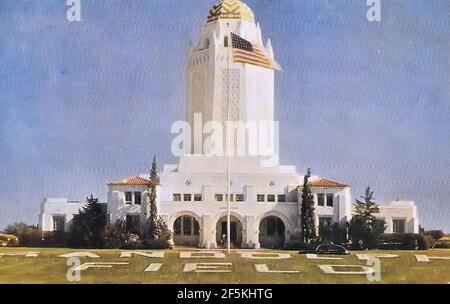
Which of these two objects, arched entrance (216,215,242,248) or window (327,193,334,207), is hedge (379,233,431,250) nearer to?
window (327,193,334,207)

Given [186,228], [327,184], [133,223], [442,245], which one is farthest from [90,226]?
[442,245]

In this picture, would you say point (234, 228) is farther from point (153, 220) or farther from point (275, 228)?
point (153, 220)

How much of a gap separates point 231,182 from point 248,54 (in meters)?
9.10

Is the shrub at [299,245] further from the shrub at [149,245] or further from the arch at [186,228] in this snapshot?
the shrub at [149,245]

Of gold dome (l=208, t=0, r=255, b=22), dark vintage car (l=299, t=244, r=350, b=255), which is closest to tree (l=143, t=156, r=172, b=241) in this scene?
dark vintage car (l=299, t=244, r=350, b=255)

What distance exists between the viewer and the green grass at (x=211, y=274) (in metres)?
33.7

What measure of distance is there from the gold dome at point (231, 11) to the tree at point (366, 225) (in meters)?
16.0

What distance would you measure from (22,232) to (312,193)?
18492mm

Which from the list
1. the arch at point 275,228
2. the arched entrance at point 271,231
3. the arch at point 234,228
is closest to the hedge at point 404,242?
the arch at point 275,228

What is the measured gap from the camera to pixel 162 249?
49219 millimetres

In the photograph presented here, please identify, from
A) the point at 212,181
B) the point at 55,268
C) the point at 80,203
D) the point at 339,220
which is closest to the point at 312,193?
the point at 339,220

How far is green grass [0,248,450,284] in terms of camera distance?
1326 inches

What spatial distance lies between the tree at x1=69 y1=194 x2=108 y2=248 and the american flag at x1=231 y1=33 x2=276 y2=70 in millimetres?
13919
